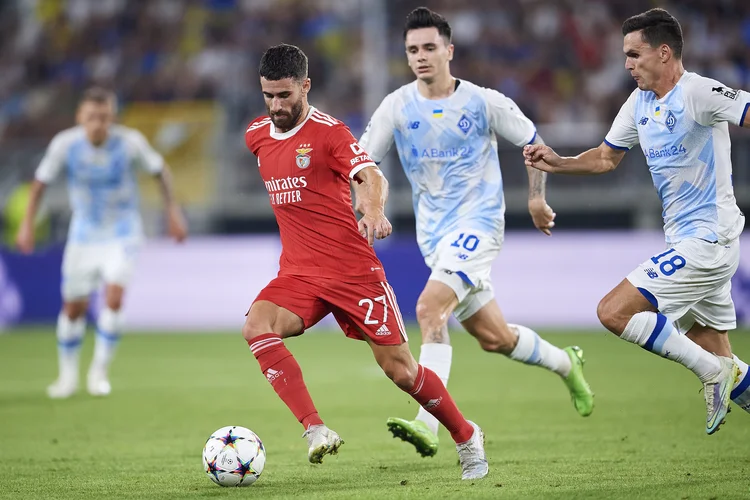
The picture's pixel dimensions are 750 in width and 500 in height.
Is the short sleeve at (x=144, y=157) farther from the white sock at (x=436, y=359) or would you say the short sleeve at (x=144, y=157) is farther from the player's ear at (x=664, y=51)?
the player's ear at (x=664, y=51)

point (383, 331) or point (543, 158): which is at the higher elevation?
point (543, 158)

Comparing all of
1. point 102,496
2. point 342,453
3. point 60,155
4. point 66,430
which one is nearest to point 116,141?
point 60,155

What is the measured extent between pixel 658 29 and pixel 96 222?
6215 millimetres

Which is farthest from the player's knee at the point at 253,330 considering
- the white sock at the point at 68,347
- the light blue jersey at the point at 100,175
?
the light blue jersey at the point at 100,175

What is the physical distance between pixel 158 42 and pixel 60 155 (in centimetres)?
1403

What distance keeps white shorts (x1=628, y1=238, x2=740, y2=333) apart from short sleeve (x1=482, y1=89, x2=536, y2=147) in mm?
1422

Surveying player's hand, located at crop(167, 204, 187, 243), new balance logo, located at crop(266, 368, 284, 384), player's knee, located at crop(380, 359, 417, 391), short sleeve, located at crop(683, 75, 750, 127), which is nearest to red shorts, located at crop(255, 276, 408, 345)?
player's knee, located at crop(380, 359, 417, 391)

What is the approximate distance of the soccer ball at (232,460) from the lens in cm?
553

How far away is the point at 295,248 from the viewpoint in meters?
5.86

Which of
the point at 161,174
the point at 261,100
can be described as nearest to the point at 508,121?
the point at 161,174

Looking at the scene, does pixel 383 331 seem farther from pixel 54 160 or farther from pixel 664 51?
pixel 54 160

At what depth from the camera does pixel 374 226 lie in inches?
206

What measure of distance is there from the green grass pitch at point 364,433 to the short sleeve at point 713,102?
182 centimetres

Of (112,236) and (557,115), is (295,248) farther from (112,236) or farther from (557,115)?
(557,115)
